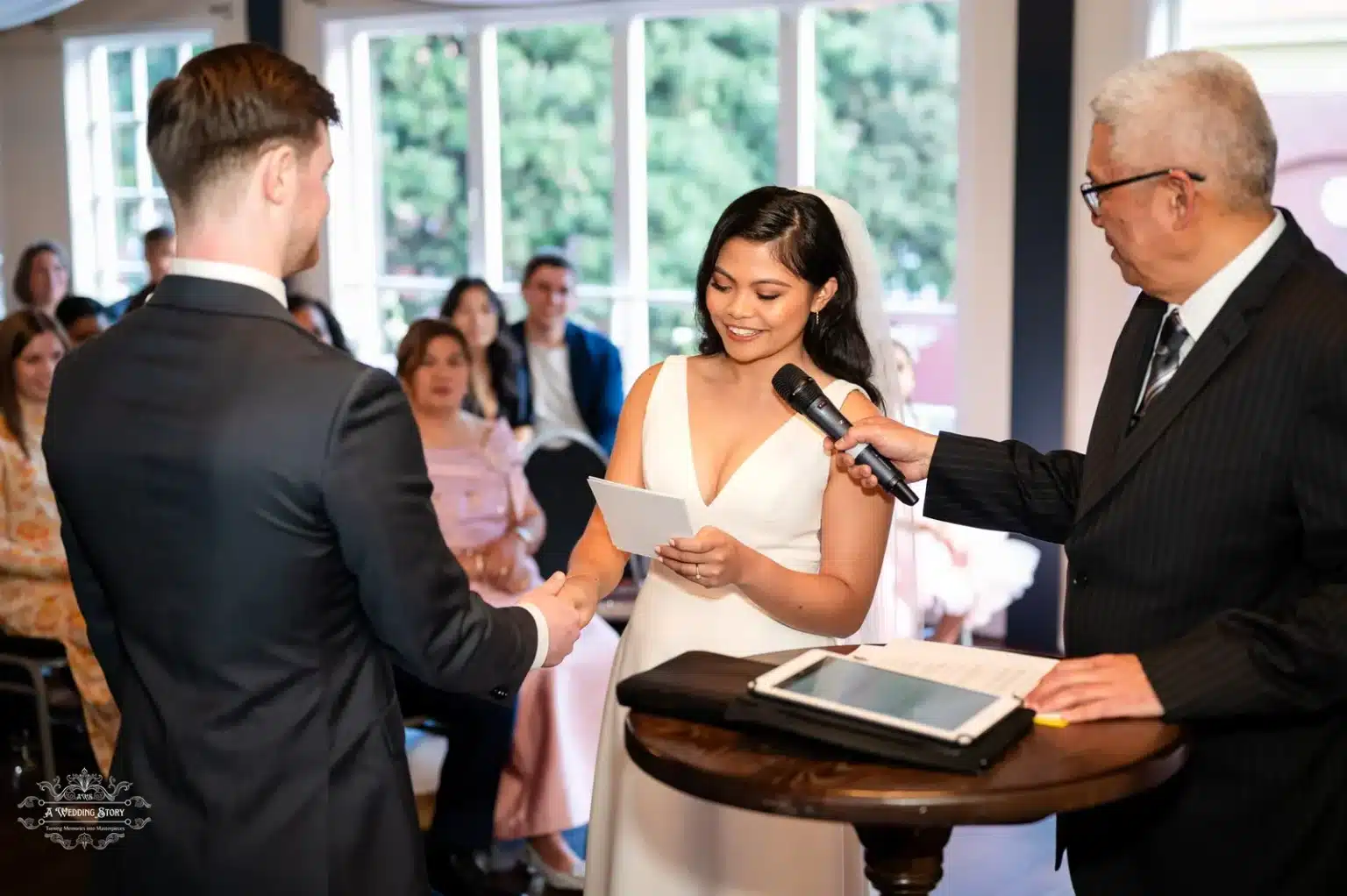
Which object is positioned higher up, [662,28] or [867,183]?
[662,28]

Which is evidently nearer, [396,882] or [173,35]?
[396,882]

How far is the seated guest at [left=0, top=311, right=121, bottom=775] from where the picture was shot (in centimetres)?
443

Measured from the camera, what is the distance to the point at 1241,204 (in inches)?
78.3

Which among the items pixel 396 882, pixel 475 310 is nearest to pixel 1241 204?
pixel 396 882

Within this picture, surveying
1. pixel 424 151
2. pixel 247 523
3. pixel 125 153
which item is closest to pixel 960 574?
pixel 247 523

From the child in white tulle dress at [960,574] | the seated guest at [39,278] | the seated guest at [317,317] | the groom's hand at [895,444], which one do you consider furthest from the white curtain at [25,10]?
the groom's hand at [895,444]

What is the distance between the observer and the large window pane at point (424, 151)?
27.3ft

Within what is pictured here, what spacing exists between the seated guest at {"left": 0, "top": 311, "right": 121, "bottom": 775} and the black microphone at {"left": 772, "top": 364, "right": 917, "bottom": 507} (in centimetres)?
272

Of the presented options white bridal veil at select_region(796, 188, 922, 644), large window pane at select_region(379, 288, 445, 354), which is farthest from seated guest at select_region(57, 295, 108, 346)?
white bridal veil at select_region(796, 188, 922, 644)

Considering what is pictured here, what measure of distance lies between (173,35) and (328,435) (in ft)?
26.4

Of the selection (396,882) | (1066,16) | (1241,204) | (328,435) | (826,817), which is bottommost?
(396,882)

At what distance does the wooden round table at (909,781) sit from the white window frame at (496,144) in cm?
559

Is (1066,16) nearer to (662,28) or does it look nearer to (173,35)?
(662,28)

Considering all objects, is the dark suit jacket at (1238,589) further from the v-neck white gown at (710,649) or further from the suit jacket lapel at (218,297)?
the suit jacket lapel at (218,297)
